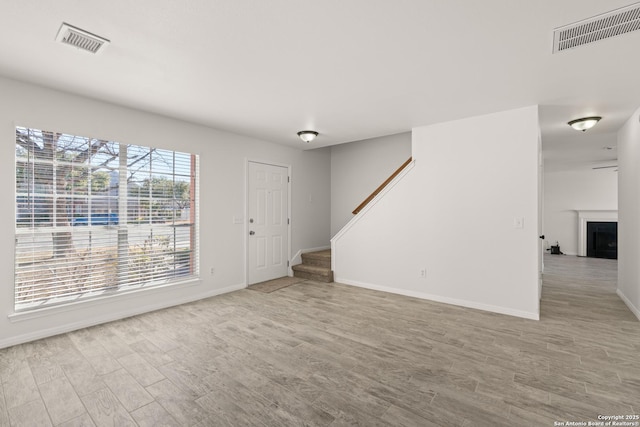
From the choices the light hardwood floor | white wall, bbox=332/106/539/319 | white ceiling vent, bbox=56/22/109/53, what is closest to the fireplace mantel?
the light hardwood floor

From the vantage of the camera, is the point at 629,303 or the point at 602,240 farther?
the point at 602,240

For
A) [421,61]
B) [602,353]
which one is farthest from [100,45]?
[602,353]

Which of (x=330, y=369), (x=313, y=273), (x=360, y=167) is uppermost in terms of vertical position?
(x=360, y=167)

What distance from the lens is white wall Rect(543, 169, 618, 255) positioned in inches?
319

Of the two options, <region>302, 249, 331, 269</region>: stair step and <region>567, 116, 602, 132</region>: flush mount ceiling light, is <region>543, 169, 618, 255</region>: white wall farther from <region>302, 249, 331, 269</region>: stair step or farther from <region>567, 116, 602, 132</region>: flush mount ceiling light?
<region>302, 249, 331, 269</region>: stair step

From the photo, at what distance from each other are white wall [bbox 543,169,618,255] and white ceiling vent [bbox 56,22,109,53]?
10.8 metres

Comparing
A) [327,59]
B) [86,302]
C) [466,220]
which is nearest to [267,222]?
[86,302]

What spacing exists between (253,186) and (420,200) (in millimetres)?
2786

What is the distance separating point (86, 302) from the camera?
10.6 ft

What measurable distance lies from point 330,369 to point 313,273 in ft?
10.1

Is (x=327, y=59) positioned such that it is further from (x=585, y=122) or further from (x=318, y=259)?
(x=318, y=259)

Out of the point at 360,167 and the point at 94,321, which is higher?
the point at 360,167

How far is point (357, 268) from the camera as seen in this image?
16.6 ft

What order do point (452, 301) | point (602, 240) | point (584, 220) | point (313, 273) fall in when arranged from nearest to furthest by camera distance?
point (452, 301) < point (313, 273) < point (602, 240) < point (584, 220)
